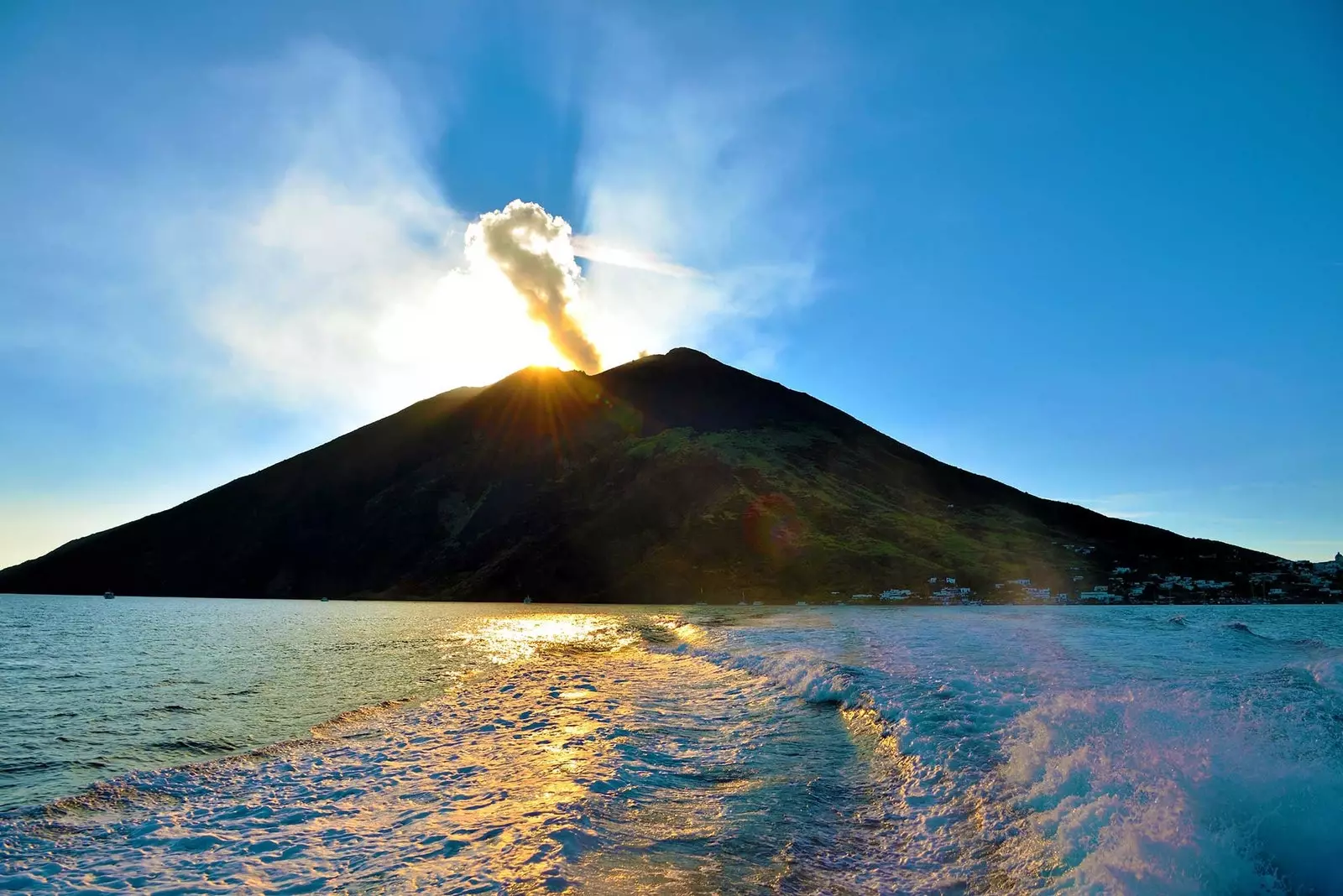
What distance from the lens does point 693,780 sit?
1439 cm

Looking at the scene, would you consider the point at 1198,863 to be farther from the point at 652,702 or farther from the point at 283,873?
the point at 652,702

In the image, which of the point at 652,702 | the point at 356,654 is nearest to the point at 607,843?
the point at 652,702

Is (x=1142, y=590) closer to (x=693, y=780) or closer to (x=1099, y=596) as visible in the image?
(x=1099, y=596)

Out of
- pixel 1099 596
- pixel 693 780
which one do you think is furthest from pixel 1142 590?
pixel 693 780

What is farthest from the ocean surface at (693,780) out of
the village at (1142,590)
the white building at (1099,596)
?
the white building at (1099,596)

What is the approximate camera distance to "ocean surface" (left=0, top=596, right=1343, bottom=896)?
9570mm

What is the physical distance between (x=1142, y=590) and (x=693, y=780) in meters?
177

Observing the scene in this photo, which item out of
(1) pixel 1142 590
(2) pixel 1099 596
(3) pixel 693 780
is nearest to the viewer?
(3) pixel 693 780

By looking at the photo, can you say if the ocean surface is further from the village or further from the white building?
the white building

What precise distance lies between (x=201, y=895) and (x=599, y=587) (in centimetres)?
15069

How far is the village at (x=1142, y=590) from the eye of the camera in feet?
434

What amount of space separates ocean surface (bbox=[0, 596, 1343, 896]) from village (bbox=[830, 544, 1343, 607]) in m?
105

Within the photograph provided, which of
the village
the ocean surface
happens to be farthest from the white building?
the ocean surface

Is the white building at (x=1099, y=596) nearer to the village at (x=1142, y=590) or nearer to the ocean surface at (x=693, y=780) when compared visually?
the village at (x=1142, y=590)
